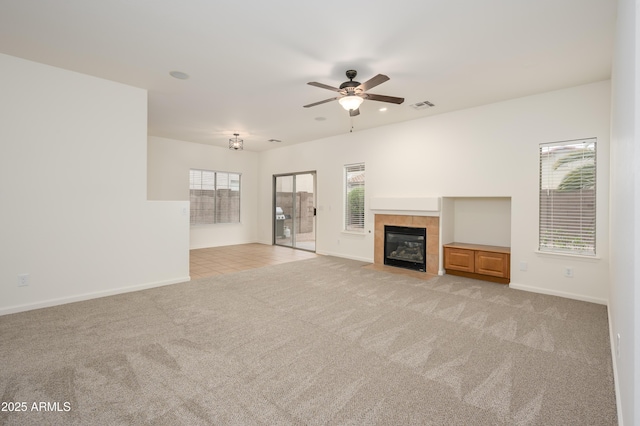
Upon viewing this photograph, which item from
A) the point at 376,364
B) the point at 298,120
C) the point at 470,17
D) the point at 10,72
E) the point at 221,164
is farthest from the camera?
the point at 221,164

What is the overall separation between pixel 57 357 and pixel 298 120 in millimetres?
4815

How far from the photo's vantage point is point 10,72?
333cm

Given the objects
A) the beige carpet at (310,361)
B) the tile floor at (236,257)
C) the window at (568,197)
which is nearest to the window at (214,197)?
the tile floor at (236,257)

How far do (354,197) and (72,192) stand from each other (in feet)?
16.3

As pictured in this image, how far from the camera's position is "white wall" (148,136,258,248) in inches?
287

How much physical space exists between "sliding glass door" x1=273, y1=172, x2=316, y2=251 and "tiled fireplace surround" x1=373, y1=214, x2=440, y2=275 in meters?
2.18

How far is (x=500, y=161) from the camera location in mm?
4621

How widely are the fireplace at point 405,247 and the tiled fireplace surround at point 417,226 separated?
0.08 metres

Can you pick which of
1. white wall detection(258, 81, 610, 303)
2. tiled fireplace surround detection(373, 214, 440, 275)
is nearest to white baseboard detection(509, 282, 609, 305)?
white wall detection(258, 81, 610, 303)

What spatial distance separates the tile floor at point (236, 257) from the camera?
5.64m

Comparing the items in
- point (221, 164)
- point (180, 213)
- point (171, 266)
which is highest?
point (221, 164)

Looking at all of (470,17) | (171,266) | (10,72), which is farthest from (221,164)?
(470,17)

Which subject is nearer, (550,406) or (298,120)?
(550,406)

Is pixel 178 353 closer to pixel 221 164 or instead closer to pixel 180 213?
pixel 180 213
